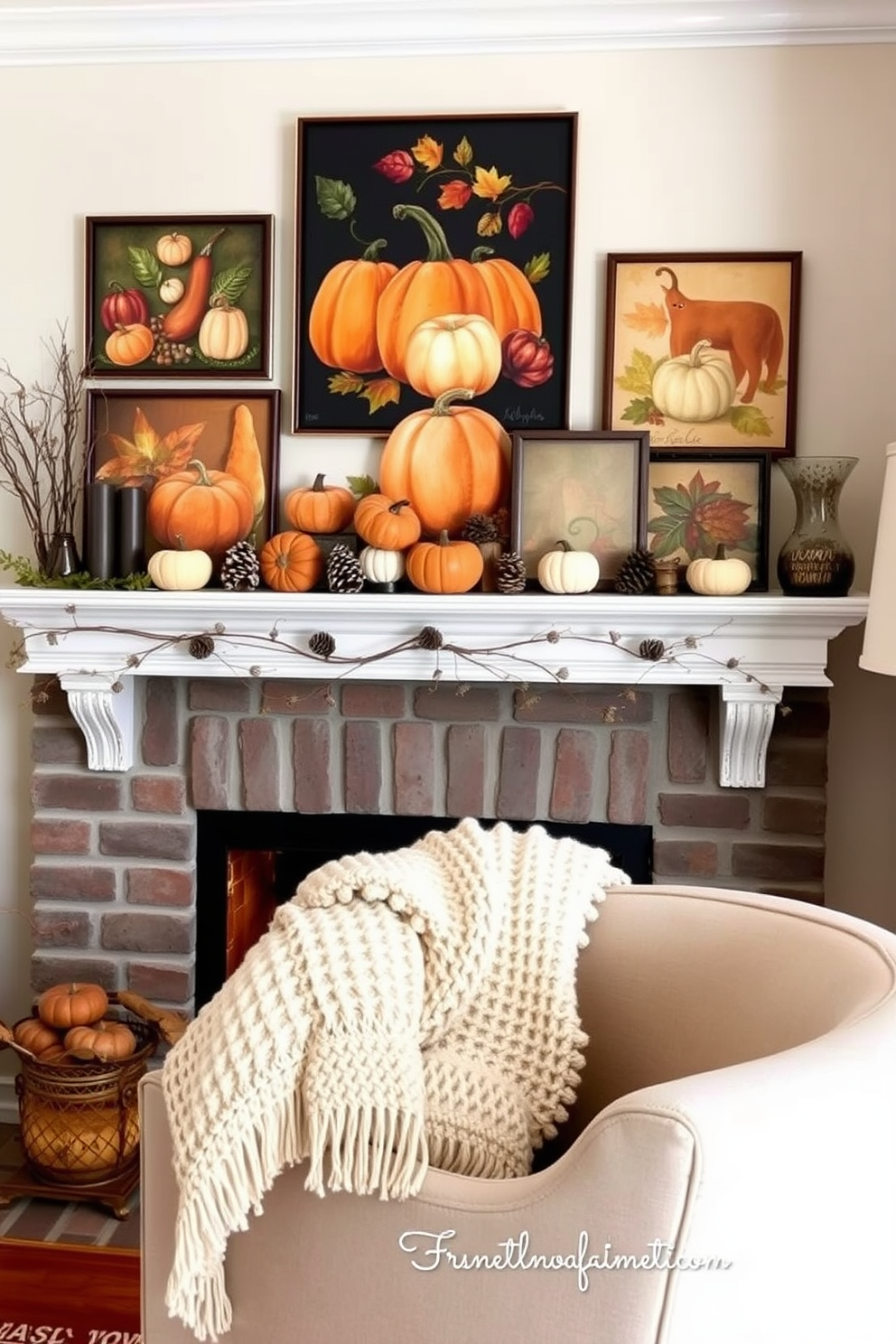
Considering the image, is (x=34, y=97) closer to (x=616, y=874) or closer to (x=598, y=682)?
(x=598, y=682)

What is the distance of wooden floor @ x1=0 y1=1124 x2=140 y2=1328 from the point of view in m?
1.93

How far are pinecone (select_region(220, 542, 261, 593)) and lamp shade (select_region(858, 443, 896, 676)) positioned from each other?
3.55 ft

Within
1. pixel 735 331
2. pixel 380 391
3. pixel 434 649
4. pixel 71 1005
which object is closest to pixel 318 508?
pixel 380 391

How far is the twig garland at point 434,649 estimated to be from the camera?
87.6 inches

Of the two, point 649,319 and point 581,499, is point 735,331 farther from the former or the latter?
point 581,499

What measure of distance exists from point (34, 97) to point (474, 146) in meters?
0.87

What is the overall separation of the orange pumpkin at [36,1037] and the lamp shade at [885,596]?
1.56 meters

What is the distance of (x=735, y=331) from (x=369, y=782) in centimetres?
108

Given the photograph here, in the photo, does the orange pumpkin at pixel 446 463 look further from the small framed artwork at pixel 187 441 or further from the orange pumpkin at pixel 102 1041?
the orange pumpkin at pixel 102 1041

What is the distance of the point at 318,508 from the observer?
7.82 ft

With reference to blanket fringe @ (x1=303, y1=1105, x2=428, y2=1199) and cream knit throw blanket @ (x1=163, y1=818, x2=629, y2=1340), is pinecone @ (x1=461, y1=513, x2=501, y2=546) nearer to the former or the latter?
cream knit throw blanket @ (x1=163, y1=818, x2=629, y2=1340)

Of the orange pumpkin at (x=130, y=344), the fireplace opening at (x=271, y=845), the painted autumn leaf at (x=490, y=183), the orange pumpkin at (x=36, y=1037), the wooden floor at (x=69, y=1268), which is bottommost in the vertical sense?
→ the wooden floor at (x=69, y=1268)

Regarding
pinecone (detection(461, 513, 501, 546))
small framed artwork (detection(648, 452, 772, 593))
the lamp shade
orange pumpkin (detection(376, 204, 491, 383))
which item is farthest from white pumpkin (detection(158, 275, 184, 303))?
the lamp shade

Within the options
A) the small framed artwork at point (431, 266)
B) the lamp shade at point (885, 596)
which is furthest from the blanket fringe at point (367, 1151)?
the small framed artwork at point (431, 266)
